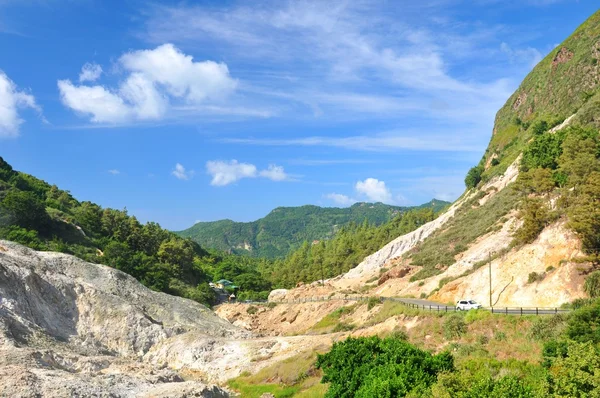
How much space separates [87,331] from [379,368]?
135ft

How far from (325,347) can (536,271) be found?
2220 cm

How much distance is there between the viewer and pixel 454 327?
37.1 meters

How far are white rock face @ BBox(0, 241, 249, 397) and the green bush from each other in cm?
956

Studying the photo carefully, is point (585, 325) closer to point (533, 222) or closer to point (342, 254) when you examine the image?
point (533, 222)

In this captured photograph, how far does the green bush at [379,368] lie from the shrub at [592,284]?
19076mm

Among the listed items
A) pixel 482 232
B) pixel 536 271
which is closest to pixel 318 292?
pixel 482 232

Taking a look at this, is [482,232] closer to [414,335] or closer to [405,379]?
[414,335]

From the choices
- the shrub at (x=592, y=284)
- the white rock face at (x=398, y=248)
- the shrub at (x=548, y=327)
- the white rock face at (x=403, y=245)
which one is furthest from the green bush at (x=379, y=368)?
the white rock face at (x=398, y=248)

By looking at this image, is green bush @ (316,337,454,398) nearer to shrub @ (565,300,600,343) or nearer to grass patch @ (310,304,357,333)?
shrub @ (565,300,600,343)

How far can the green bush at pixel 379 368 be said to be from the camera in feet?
79.4

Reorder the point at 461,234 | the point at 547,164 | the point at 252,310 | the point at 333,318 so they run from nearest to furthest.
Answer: the point at 547,164 → the point at 333,318 → the point at 461,234 → the point at 252,310

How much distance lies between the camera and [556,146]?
214 feet

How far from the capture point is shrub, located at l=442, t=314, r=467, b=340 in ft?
120

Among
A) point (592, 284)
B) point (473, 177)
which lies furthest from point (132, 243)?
point (592, 284)
